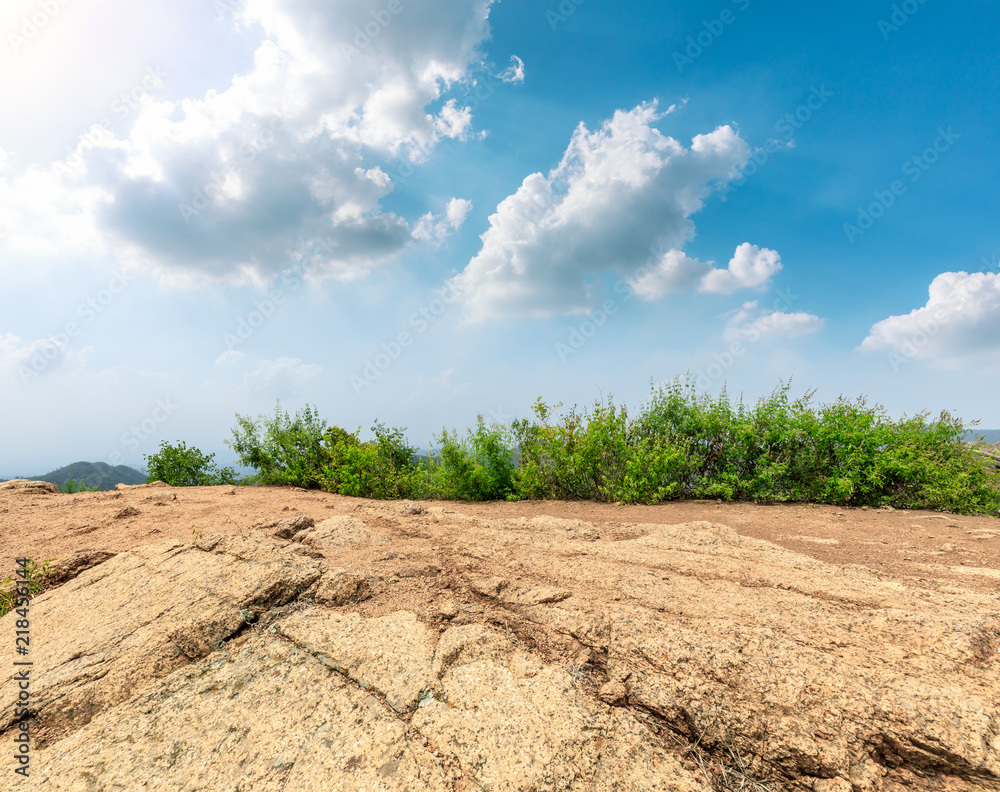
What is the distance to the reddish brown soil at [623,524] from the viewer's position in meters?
5.58

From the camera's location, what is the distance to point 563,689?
8.13ft

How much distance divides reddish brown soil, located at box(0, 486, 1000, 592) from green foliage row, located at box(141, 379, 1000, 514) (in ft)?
2.24

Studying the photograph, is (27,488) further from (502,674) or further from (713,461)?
(713,461)

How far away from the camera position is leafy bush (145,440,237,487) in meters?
15.5

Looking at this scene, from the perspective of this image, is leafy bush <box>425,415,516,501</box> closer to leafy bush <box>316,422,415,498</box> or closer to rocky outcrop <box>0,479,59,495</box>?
leafy bush <box>316,422,415,498</box>

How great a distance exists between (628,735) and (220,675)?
8.27 feet

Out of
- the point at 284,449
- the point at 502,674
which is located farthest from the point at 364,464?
the point at 502,674

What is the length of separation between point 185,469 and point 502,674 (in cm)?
1751

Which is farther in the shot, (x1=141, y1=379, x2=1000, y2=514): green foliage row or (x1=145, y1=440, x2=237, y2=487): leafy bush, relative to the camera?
(x1=145, y1=440, x2=237, y2=487): leafy bush

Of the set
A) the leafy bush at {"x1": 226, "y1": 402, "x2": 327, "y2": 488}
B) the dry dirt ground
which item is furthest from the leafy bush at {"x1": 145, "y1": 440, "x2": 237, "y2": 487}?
the dry dirt ground

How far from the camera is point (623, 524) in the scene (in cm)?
758

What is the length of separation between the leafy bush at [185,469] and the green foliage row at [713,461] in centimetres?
606

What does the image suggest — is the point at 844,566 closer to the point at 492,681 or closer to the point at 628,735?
the point at 628,735

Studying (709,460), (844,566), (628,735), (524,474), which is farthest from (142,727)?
(709,460)
